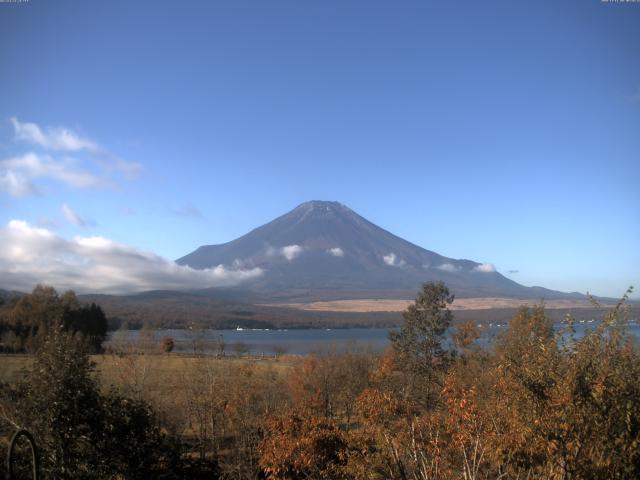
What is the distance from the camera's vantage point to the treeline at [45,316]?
52.8 m

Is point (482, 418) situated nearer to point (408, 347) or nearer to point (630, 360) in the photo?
point (630, 360)

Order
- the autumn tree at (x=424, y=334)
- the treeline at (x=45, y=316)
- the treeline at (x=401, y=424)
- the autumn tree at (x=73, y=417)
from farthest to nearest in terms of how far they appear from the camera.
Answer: the treeline at (x=45, y=316)
the autumn tree at (x=424, y=334)
the autumn tree at (x=73, y=417)
the treeline at (x=401, y=424)

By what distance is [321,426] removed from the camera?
1415cm

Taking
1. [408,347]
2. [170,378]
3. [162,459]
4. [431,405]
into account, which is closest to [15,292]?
[170,378]

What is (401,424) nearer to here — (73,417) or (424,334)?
(73,417)

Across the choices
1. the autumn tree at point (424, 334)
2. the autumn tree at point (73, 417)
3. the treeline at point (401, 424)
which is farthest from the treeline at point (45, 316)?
the autumn tree at point (73, 417)

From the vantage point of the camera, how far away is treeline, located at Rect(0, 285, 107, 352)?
5284 cm

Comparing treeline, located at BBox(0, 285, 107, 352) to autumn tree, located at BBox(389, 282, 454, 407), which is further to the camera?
treeline, located at BBox(0, 285, 107, 352)

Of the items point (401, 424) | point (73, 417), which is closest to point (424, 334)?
point (401, 424)

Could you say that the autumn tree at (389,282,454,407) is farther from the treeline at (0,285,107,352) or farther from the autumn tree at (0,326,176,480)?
the treeline at (0,285,107,352)

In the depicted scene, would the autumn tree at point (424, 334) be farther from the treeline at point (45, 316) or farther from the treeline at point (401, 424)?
the treeline at point (45, 316)

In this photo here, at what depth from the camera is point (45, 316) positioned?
2160 inches

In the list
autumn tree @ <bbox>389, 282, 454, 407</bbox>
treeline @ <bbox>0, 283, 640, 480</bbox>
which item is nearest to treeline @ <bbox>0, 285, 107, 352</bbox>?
autumn tree @ <bbox>389, 282, 454, 407</bbox>

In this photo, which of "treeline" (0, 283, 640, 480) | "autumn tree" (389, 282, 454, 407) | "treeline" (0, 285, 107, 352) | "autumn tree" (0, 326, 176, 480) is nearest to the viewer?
"treeline" (0, 283, 640, 480)
